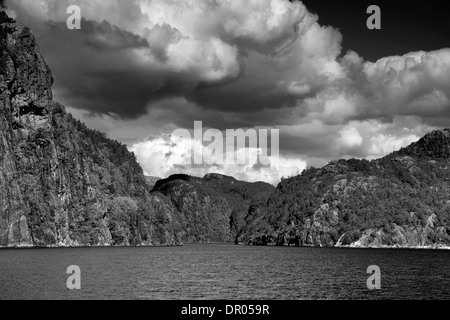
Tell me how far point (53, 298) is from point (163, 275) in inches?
1400

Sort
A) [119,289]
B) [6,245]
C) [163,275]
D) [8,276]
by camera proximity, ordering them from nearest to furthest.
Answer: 1. [119,289]
2. [8,276]
3. [163,275]
4. [6,245]

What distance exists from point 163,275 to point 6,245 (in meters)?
123
